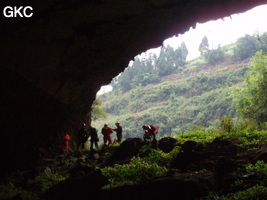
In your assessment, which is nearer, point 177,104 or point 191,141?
point 191,141

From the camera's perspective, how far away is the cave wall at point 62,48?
9109mm

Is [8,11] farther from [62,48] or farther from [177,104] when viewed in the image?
[177,104]

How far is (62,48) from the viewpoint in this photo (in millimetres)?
10797

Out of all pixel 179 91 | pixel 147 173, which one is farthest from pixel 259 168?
pixel 179 91

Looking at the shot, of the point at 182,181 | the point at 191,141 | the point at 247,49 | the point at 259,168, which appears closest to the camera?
the point at 182,181

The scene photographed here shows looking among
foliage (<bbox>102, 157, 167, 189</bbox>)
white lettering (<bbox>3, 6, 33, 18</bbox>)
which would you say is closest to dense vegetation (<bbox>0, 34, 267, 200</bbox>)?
foliage (<bbox>102, 157, 167, 189</bbox>)

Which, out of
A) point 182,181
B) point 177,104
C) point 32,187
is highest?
point 177,104

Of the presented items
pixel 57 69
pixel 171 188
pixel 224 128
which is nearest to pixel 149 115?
pixel 224 128

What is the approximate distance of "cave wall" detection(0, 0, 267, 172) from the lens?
9.11 metres

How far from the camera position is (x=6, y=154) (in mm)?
11773

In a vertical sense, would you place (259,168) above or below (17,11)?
below

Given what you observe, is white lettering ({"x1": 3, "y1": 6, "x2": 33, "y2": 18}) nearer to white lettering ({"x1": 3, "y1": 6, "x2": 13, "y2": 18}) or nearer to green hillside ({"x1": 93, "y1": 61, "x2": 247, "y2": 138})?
white lettering ({"x1": 3, "y1": 6, "x2": 13, "y2": 18})

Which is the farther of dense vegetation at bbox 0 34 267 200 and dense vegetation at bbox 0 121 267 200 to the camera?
dense vegetation at bbox 0 34 267 200

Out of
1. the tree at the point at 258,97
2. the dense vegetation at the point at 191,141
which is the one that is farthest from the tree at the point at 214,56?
the tree at the point at 258,97
